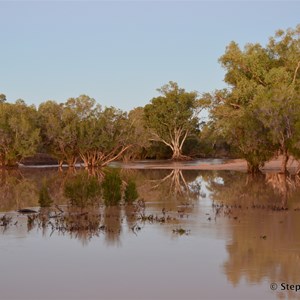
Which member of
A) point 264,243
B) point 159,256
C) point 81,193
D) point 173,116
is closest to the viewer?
point 159,256

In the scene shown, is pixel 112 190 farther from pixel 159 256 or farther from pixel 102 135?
pixel 102 135

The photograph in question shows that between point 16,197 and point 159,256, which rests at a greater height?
point 16,197

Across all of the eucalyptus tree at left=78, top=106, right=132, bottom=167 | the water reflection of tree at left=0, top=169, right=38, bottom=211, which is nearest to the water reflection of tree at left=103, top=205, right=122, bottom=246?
the water reflection of tree at left=0, top=169, right=38, bottom=211

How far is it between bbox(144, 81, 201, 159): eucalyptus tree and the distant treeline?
719 inches

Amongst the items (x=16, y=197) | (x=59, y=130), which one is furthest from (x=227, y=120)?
(x=16, y=197)

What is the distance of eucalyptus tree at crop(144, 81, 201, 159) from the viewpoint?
238 feet

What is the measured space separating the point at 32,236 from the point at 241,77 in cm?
3215

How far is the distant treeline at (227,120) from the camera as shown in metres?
30.8

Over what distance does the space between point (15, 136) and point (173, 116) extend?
3149cm

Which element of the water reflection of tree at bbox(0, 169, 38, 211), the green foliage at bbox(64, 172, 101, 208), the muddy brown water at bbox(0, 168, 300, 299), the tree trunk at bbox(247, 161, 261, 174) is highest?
the tree trunk at bbox(247, 161, 261, 174)

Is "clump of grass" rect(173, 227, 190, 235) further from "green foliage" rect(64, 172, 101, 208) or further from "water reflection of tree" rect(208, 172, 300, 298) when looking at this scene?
"green foliage" rect(64, 172, 101, 208)

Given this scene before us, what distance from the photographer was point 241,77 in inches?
1596

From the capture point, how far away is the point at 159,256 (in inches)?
351

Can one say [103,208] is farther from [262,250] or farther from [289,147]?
[289,147]
